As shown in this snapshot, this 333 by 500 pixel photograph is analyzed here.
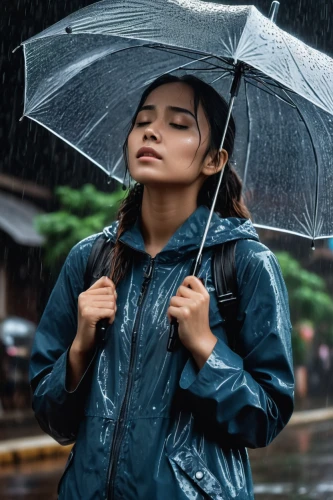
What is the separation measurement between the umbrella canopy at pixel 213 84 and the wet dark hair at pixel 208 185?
13 centimetres

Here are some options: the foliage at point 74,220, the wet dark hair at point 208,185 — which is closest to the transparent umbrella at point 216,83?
the wet dark hair at point 208,185

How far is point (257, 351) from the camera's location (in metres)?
2.42

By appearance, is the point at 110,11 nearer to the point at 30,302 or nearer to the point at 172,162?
the point at 172,162

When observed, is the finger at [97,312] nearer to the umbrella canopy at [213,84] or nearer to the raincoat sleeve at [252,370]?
the raincoat sleeve at [252,370]

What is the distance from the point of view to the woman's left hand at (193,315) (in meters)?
2.33

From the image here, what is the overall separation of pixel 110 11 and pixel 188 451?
1.37 m

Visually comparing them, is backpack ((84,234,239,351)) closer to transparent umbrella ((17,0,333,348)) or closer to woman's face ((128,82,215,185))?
transparent umbrella ((17,0,333,348))

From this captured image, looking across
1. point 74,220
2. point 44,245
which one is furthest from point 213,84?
point 44,245

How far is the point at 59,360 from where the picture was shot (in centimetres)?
252

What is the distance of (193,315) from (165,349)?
132mm

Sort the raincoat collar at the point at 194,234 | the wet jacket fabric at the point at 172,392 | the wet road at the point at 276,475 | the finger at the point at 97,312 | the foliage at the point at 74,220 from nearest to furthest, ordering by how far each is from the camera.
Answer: the wet jacket fabric at the point at 172,392
the finger at the point at 97,312
the raincoat collar at the point at 194,234
the wet road at the point at 276,475
the foliage at the point at 74,220

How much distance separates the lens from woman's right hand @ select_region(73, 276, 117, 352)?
2410 millimetres

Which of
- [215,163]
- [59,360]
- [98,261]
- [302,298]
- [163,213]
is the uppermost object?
[215,163]

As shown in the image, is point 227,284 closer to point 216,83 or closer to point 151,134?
point 151,134
